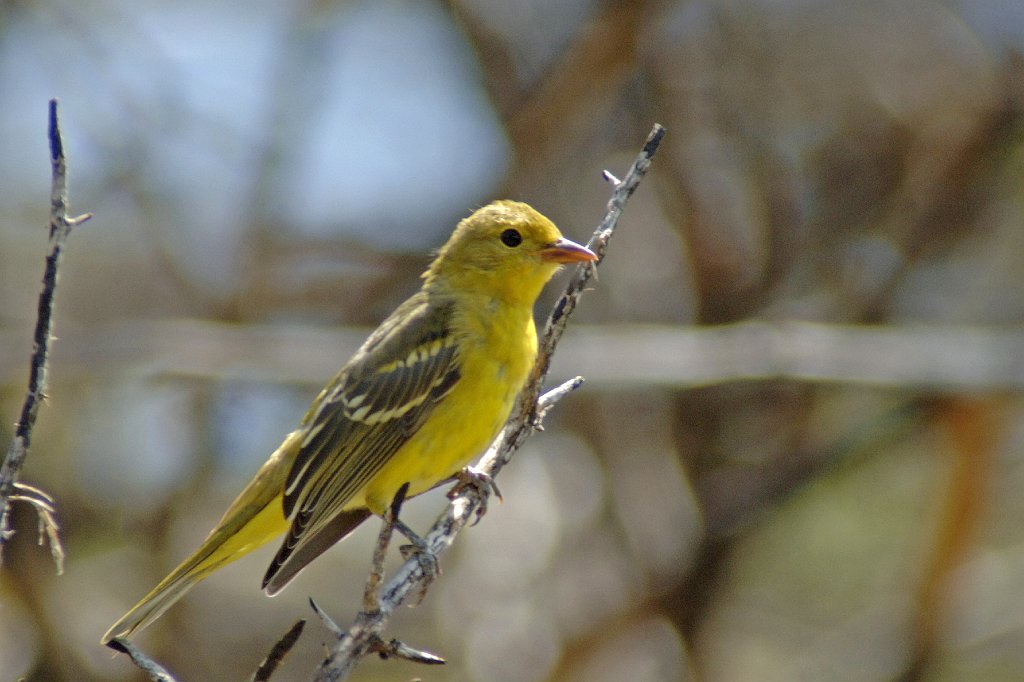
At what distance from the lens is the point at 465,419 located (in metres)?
4.58

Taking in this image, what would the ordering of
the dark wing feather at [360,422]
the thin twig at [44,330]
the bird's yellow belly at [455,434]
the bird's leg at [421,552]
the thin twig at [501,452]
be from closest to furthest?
the thin twig at [44,330]
the thin twig at [501,452]
the bird's leg at [421,552]
the dark wing feather at [360,422]
the bird's yellow belly at [455,434]

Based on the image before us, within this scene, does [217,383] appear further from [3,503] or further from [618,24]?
[3,503]

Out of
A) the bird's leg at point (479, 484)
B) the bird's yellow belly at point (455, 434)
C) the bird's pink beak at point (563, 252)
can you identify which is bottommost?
the bird's leg at point (479, 484)

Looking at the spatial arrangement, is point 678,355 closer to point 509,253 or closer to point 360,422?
point 509,253

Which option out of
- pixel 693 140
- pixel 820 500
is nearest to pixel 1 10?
pixel 693 140

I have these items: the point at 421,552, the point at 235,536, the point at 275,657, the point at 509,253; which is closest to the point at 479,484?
the point at 421,552

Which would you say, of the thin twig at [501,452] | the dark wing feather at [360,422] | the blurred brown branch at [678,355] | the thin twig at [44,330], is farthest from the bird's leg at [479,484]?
the blurred brown branch at [678,355]

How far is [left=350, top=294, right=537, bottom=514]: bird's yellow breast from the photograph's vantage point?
454 centimetres

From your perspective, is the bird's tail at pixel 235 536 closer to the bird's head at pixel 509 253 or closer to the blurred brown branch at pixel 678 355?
the bird's head at pixel 509 253

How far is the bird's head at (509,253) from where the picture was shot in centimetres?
513

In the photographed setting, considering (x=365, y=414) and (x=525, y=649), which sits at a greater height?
(x=525, y=649)

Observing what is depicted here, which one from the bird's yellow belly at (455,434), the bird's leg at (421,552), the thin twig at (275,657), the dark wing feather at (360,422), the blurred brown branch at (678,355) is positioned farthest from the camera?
the blurred brown branch at (678,355)

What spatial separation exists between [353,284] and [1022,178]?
5416 mm

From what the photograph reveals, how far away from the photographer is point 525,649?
874 centimetres
